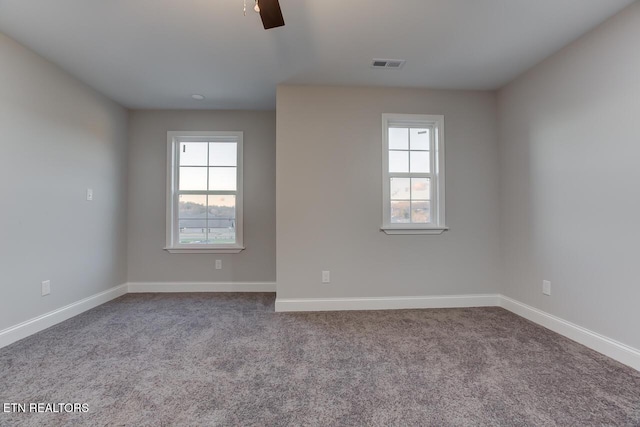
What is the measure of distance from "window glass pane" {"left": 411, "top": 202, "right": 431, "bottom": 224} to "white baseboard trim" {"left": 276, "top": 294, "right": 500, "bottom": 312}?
0.86 m

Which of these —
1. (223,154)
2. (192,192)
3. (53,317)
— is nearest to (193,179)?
(192,192)

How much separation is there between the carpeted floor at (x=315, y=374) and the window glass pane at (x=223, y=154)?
2.06m

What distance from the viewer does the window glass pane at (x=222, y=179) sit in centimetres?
388

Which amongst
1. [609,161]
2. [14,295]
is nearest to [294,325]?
[14,295]

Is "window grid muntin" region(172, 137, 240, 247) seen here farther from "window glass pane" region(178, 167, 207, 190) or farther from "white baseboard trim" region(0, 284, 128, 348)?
"white baseboard trim" region(0, 284, 128, 348)

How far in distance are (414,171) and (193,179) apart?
9.47ft

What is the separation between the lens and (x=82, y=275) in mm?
3033

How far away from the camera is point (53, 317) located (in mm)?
2645

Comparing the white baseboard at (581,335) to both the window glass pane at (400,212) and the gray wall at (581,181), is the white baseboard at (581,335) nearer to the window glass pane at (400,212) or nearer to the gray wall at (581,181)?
the gray wall at (581,181)

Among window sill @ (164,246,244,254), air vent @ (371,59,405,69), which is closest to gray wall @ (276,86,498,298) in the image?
air vent @ (371,59,405,69)

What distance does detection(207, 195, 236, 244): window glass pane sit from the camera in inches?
153

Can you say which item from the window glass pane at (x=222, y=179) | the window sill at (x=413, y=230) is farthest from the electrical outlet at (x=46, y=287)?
the window sill at (x=413, y=230)

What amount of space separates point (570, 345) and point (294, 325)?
2240 mm

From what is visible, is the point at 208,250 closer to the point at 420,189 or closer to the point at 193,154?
the point at 193,154
